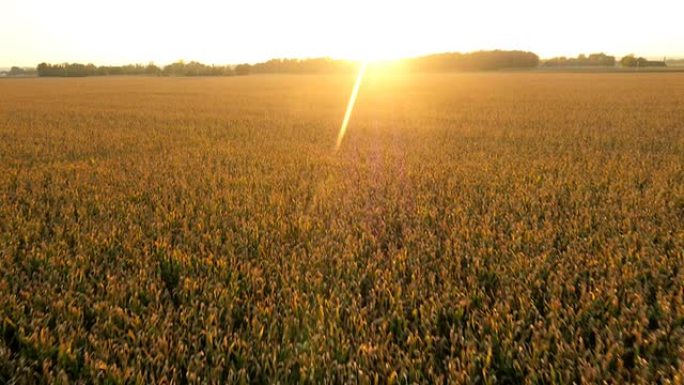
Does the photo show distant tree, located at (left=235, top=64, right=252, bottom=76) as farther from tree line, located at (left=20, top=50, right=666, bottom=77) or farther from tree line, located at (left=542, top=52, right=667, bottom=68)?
tree line, located at (left=542, top=52, right=667, bottom=68)

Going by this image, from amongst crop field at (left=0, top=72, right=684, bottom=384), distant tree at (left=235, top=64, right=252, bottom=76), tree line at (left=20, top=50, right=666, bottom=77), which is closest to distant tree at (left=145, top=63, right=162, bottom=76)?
tree line at (left=20, top=50, right=666, bottom=77)

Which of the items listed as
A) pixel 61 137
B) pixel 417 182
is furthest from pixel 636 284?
pixel 61 137

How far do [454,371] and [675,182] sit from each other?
532 centimetres

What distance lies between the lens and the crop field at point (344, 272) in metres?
2.34

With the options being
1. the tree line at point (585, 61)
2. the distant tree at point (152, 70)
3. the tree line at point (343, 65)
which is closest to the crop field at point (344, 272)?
the tree line at point (343, 65)

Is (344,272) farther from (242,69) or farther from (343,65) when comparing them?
(242,69)

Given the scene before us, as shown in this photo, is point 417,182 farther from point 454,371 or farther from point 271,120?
point 271,120

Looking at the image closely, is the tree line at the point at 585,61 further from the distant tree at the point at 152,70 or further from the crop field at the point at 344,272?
the crop field at the point at 344,272

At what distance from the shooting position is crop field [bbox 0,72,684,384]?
2342mm

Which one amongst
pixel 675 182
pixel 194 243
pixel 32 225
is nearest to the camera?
pixel 194 243

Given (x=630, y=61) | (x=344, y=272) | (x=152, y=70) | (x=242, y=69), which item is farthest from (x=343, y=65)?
(x=344, y=272)

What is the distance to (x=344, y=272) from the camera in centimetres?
338

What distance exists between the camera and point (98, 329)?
8.56 feet

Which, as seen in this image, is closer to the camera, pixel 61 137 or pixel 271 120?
pixel 61 137
